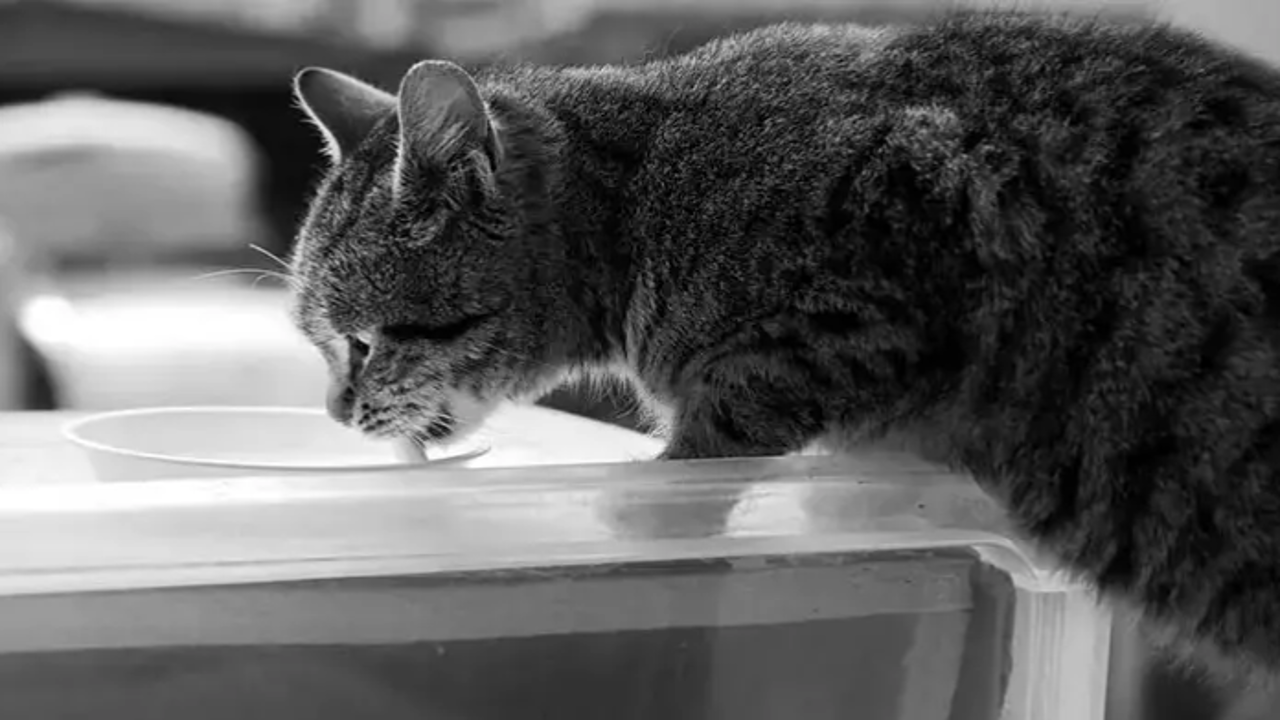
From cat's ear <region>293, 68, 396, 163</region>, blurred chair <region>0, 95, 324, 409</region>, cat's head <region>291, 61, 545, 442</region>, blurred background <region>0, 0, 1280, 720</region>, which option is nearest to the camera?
cat's head <region>291, 61, 545, 442</region>

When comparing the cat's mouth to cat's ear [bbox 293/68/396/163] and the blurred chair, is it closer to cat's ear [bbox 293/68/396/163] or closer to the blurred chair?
cat's ear [bbox 293/68/396/163]

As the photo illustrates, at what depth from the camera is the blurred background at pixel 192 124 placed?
184 cm

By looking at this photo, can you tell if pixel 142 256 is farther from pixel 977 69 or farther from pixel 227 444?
pixel 977 69

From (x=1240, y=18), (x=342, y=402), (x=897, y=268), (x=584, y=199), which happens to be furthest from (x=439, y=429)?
(x=1240, y=18)

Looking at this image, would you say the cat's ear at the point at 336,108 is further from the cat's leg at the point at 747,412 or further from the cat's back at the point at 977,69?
the cat's leg at the point at 747,412

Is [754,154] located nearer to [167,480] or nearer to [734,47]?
[734,47]

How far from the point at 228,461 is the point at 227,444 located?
126 millimetres

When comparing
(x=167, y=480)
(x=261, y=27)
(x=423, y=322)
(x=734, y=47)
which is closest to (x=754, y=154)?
(x=734, y=47)

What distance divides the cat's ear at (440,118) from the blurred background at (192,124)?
75cm

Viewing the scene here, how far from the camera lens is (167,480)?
858 mm

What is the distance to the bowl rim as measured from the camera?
92 centimetres

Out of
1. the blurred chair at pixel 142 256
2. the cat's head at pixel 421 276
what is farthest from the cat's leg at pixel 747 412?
the blurred chair at pixel 142 256

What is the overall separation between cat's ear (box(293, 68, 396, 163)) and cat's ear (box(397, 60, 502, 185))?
0.13 m

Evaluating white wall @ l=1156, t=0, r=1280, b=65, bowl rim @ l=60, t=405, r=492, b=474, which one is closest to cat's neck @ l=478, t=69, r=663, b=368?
bowl rim @ l=60, t=405, r=492, b=474
